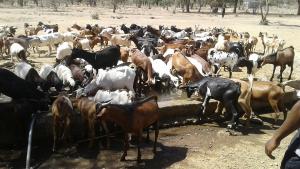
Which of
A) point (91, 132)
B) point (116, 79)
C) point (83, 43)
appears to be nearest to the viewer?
point (91, 132)

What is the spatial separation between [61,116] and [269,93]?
497 centimetres

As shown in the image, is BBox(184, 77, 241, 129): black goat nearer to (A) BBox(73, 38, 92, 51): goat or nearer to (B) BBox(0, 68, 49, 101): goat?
(B) BBox(0, 68, 49, 101): goat

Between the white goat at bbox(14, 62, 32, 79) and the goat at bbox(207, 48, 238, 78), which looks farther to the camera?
the goat at bbox(207, 48, 238, 78)

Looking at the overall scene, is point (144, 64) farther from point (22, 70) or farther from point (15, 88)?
point (15, 88)

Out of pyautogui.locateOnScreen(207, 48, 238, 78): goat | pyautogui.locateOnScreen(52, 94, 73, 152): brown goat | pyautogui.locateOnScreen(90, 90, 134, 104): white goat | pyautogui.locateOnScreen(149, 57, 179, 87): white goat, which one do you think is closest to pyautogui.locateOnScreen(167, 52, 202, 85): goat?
pyautogui.locateOnScreen(149, 57, 179, 87): white goat

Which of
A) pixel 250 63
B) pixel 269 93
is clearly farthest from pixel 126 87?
pixel 250 63

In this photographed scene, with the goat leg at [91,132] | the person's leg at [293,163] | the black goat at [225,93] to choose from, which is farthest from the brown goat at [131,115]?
the person's leg at [293,163]

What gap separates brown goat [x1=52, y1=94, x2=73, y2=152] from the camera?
7.39m

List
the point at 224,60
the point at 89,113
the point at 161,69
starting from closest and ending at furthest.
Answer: the point at 89,113 → the point at 161,69 → the point at 224,60

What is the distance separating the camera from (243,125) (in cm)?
970

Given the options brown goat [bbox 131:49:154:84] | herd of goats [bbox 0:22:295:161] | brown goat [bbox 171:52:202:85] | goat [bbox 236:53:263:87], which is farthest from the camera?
goat [bbox 236:53:263:87]

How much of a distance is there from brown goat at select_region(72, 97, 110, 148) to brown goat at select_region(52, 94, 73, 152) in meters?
0.29

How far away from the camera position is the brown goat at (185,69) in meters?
11.7

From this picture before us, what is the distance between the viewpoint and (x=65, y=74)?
35.3 feet
